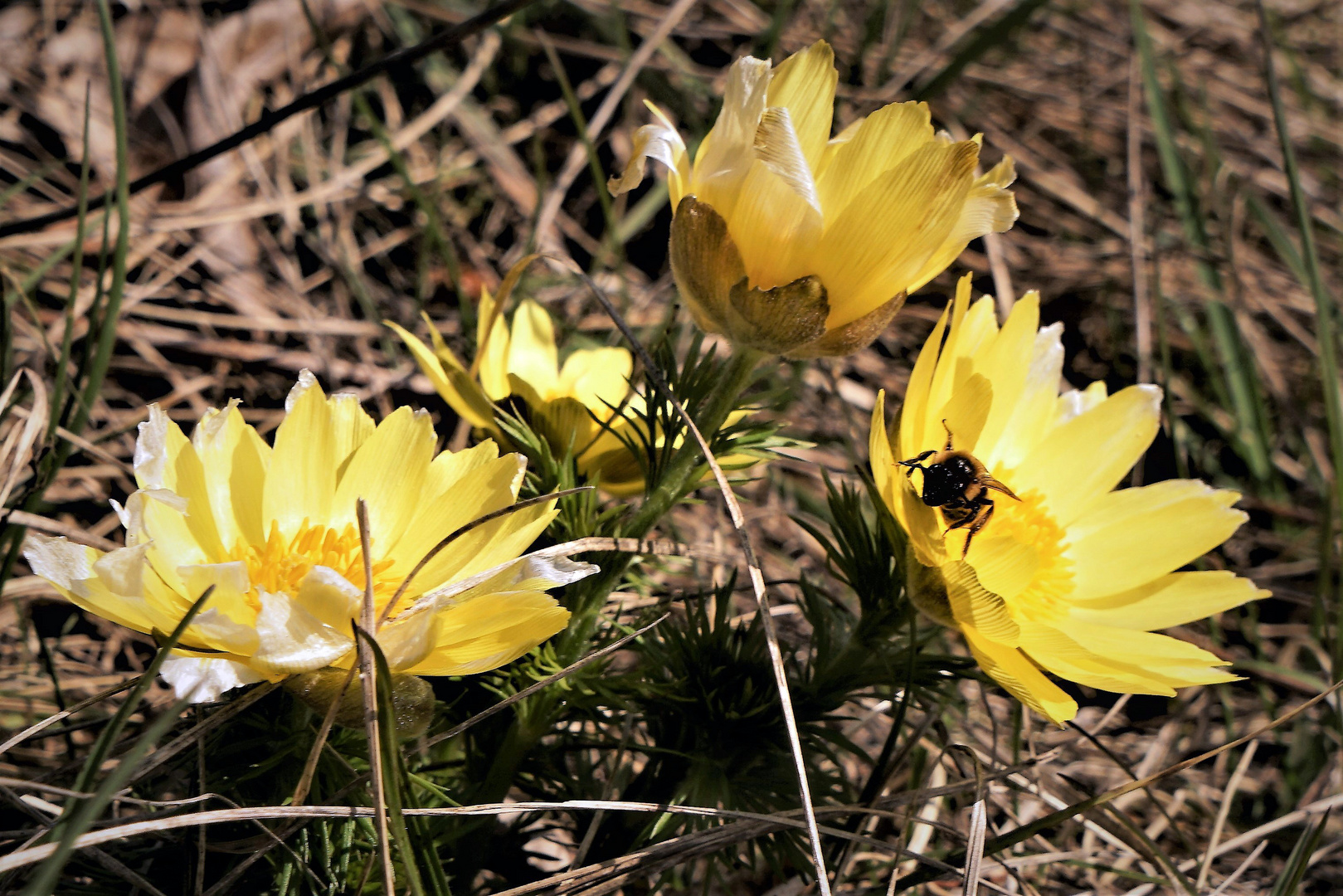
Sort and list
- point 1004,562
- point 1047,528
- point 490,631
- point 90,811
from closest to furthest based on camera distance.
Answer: point 90,811
point 490,631
point 1004,562
point 1047,528

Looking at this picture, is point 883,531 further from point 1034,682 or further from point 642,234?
point 642,234

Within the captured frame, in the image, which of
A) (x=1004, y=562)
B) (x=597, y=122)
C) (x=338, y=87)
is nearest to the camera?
(x=1004, y=562)

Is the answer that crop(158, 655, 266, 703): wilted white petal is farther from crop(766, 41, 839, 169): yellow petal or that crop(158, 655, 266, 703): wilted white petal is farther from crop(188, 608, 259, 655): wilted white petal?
crop(766, 41, 839, 169): yellow petal

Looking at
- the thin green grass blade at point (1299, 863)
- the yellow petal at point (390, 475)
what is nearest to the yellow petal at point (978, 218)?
the yellow petal at point (390, 475)

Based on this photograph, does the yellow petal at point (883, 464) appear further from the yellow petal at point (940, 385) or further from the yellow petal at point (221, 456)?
the yellow petal at point (221, 456)

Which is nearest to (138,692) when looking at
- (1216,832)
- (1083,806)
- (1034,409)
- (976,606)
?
(976,606)

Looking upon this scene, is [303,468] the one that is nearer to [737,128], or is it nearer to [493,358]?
[493,358]
